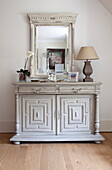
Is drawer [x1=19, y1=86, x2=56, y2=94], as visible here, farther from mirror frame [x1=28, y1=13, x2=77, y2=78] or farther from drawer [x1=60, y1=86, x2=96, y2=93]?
mirror frame [x1=28, y1=13, x2=77, y2=78]

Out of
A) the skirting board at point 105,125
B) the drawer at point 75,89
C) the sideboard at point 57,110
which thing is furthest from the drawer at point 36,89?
the skirting board at point 105,125

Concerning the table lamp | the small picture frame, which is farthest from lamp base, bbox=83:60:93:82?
Answer: the small picture frame

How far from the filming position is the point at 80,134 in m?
3.47

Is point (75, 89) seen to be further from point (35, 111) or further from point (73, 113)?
point (35, 111)

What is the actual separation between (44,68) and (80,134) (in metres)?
1.24

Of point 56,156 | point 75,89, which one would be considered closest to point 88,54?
point 75,89

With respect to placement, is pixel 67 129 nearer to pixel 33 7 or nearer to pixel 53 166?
pixel 53 166

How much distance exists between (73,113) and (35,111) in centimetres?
56

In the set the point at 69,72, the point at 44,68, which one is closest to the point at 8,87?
the point at 44,68

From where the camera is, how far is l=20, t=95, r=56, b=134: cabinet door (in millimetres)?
3434

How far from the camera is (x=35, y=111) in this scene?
3430 mm

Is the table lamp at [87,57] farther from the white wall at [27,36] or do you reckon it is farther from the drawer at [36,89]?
the drawer at [36,89]

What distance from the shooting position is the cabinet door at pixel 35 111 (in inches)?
135

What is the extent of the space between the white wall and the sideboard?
24.8 inches
